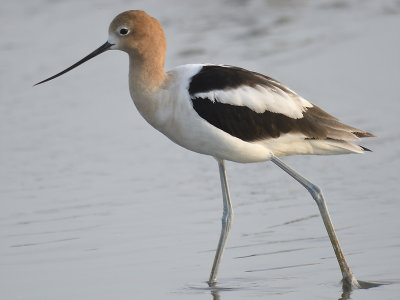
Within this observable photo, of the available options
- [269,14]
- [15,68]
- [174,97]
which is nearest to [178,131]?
[174,97]

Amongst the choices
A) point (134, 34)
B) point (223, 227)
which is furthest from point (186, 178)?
point (134, 34)

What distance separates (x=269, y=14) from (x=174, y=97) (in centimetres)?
738

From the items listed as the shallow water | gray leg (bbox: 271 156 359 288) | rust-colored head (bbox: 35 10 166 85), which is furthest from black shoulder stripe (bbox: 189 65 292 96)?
the shallow water

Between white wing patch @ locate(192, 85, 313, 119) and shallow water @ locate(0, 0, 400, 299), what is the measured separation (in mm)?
964

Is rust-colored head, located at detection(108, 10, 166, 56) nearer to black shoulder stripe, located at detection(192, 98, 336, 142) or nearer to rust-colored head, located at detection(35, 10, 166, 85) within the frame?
rust-colored head, located at detection(35, 10, 166, 85)

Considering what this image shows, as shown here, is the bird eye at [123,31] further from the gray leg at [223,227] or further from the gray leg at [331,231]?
the gray leg at [331,231]

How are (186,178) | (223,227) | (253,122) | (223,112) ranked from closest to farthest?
(223,112)
(253,122)
(223,227)
(186,178)

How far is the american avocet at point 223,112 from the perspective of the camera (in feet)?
19.9

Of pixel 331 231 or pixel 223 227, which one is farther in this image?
pixel 223 227

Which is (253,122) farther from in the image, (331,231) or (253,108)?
(331,231)

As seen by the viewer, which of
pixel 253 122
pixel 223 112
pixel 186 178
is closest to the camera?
pixel 223 112

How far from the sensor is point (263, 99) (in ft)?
20.7

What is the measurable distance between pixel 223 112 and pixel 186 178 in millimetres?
2090

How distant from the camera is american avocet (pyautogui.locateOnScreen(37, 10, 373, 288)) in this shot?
607cm
